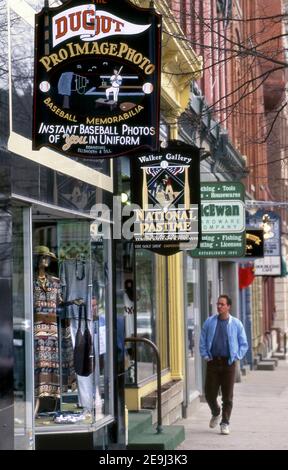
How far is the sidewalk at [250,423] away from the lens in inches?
545

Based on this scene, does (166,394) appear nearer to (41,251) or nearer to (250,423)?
(250,423)

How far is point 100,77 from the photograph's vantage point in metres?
8.40

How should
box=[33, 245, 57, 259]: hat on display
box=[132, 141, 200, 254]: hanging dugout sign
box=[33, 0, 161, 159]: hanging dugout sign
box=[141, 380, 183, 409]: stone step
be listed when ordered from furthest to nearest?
box=[141, 380, 183, 409]: stone step < box=[132, 141, 200, 254]: hanging dugout sign < box=[33, 245, 57, 259]: hat on display < box=[33, 0, 161, 159]: hanging dugout sign

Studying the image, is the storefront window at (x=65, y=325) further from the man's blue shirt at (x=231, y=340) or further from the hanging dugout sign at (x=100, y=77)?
the man's blue shirt at (x=231, y=340)

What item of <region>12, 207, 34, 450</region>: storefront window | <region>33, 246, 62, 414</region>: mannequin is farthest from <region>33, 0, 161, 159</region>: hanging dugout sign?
<region>33, 246, 62, 414</region>: mannequin

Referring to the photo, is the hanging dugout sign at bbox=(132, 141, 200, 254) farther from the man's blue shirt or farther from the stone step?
the man's blue shirt

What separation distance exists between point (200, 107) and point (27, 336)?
39.4 ft

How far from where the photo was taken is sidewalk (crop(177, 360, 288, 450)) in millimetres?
13852

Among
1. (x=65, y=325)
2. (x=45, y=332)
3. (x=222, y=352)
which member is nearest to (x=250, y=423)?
(x=222, y=352)

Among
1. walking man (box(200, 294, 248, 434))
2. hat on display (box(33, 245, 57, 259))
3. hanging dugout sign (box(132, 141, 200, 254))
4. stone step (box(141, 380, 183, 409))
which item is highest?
hanging dugout sign (box(132, 141, 200, 254))

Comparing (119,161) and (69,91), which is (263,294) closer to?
(119,161)

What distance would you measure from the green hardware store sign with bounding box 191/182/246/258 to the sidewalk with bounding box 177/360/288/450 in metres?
Result: 2.81

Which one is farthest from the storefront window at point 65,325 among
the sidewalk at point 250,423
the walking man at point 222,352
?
the walking man at point 222,352
